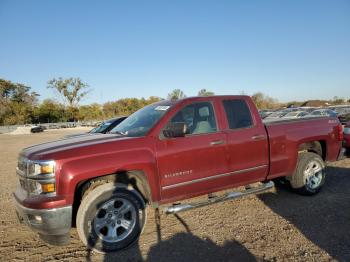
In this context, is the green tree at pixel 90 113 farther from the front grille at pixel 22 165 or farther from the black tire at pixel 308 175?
the front grille at pixel 22 165

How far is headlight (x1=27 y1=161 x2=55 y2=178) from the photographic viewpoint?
11.4ft

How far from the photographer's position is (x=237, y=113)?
5012mm

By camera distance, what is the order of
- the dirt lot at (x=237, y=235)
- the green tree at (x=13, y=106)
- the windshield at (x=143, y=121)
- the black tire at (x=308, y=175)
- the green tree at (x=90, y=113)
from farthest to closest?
1. the green tree at (x=90, y=113)
2. the green tree at (x=13, y=106)
3. the black tire at (x=308, y=175)
4. the windshield at (x=143, y=121)
5. the dirt lot at (x=237, y=235)

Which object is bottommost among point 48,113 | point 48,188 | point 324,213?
point 324,213

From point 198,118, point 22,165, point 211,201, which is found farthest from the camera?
point 198,118

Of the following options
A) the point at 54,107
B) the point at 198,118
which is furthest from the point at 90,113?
the point at 198,118

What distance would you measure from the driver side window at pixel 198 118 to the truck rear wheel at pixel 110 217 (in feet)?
4.26

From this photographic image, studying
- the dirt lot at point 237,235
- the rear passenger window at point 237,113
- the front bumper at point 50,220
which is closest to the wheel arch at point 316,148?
the dirt lot at point 237,235

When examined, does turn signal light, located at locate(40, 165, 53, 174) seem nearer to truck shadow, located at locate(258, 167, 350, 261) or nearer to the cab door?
the cab door

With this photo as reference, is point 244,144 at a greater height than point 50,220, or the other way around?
point 244,144

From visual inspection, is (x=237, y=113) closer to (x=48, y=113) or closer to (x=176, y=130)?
(x=176, y=130)

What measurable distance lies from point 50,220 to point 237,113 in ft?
10.6

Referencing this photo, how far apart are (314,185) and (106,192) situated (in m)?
4.08

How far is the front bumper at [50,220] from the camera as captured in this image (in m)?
3.47
